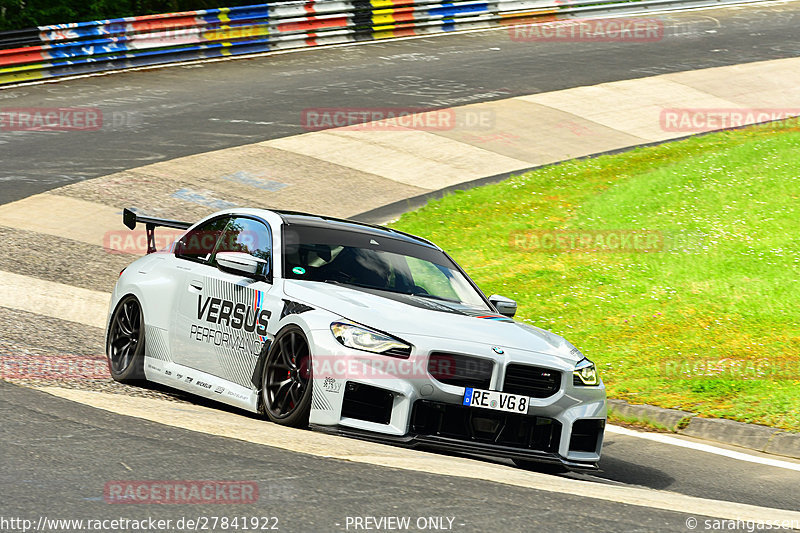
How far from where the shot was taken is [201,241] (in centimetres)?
876

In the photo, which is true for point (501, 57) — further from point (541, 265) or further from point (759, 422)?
point (759, 422)

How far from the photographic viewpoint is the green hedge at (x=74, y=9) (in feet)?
92.5

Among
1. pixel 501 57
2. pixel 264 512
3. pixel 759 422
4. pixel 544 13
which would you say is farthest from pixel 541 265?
pixel 544 13

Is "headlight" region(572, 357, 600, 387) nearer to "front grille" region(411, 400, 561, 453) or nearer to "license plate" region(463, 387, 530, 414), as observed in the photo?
"front grille" region(411, 400, 561, 453)

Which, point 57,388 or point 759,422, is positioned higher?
point 57,388

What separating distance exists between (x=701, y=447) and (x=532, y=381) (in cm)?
229

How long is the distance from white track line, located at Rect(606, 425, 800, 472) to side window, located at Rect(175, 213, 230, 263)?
11.7 ft

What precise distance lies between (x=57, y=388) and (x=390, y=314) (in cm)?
234

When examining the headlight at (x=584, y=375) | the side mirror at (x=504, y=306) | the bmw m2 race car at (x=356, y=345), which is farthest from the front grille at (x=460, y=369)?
the side mirror at (x=504, y=306)

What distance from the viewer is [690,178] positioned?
56.1ft


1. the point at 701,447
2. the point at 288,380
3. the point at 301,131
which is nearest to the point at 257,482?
the point at 288,380

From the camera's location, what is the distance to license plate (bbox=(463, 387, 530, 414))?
6.77 metres

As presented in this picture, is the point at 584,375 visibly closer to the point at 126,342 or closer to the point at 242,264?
the point at 242,264

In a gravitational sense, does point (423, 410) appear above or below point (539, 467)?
above
